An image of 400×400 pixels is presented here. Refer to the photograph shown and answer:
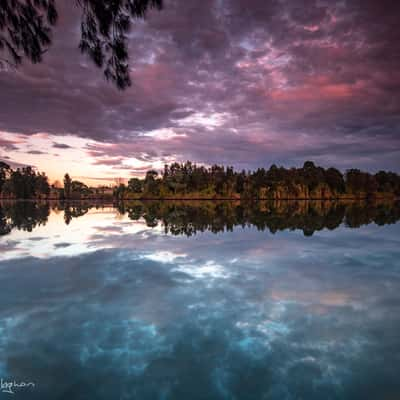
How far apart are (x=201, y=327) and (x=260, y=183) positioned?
9611cm

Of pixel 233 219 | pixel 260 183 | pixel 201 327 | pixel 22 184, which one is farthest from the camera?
pixel 22 184

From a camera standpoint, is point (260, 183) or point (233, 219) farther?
point (260, 183)

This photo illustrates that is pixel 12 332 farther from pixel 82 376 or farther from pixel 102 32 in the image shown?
pixel 102 32

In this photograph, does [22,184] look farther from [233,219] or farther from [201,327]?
[201,327]

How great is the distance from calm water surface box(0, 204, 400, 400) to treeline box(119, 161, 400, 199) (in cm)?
8674

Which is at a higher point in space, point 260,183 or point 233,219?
point 260,183

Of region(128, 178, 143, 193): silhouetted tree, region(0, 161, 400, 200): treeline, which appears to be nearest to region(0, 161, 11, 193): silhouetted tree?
region(0, 161, 400, 200): treeline

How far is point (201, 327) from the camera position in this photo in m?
4.71

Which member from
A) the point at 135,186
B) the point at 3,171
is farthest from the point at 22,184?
the point at 135,186

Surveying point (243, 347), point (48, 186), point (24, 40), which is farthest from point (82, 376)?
point (48, 186)

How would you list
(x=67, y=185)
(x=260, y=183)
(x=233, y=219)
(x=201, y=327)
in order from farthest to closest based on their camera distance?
(x=67, y=185), (x=260, y=183), (x=233, y=219), (x=201, y=327)

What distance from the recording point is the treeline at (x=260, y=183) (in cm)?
9556

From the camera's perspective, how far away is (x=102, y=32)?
4.40 metres

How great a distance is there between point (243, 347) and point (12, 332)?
413 centimetres
